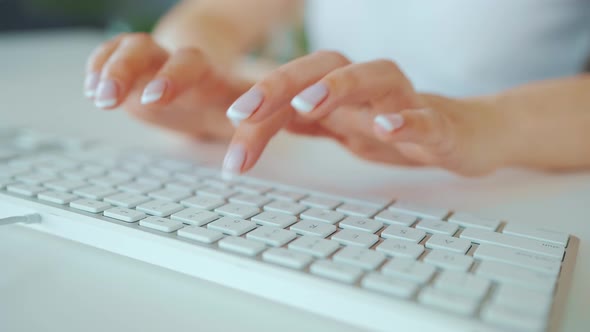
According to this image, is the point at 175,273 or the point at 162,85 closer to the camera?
the point at 175,273

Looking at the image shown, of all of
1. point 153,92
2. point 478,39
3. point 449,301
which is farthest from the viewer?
point 478,39

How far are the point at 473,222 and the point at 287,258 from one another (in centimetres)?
15

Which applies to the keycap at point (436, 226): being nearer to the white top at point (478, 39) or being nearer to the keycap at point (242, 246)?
the keycap at point (242, 246)

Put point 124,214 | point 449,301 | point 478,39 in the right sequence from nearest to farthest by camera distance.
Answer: point 449,301, point 124,214, point 478,39

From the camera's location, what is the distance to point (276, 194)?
1.37 ft

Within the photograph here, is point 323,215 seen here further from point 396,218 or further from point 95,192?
point 95,192

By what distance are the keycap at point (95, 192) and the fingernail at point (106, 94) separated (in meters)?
0.10

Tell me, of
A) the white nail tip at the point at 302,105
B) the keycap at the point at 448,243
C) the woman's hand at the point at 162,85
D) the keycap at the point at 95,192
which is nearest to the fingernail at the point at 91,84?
the woman's hand at the point at 162,85

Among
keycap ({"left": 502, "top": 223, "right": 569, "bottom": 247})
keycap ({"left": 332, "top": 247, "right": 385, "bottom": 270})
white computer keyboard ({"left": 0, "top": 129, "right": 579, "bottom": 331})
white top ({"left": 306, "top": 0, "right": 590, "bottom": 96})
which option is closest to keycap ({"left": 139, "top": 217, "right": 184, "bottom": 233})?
white computer keyboard ({"left": 0, "top": 129, "right": 579, "bottom": 331})

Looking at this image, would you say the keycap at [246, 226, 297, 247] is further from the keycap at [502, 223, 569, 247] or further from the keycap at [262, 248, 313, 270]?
the keycap at [502, 223, 569, 247]

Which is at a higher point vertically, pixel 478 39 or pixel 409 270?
pixel 478 39

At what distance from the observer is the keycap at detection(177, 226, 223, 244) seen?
0.32 meters

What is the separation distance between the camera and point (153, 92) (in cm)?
46

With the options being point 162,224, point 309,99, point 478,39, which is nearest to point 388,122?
point 309,99
